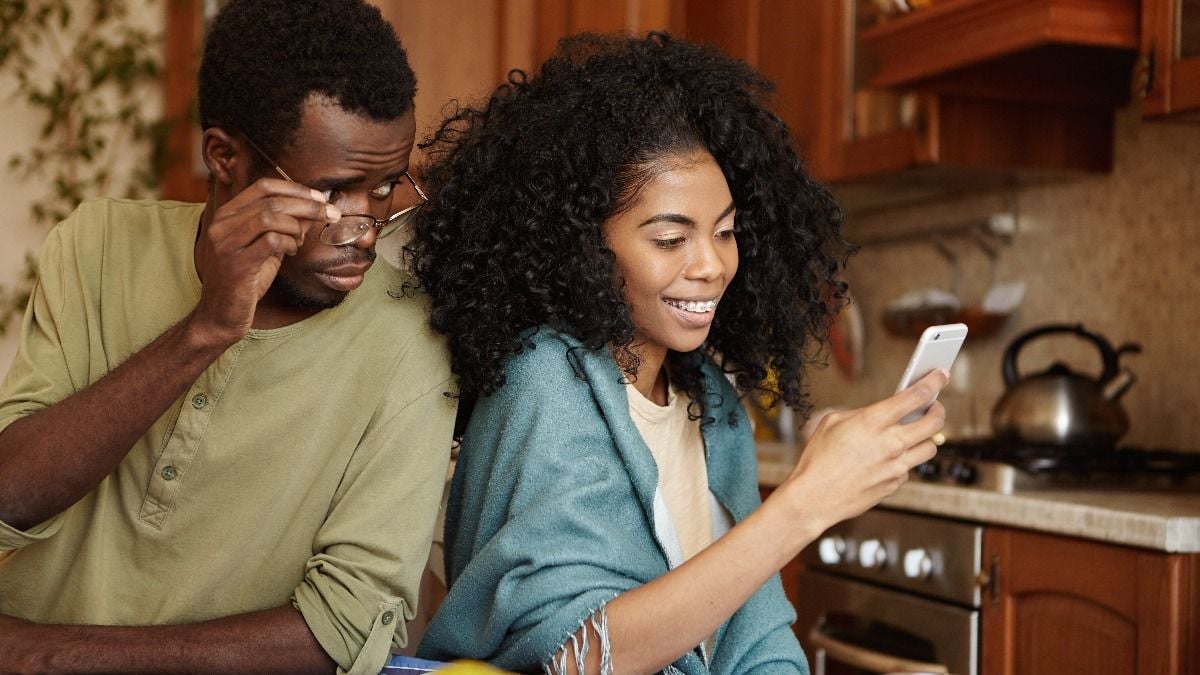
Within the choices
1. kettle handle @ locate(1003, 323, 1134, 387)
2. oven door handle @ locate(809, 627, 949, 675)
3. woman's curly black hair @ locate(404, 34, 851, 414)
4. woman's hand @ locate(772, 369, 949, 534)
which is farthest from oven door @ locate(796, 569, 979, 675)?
woman's curly black hair @ locate(404, 34, 851, 414)

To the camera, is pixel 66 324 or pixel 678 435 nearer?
pixel 66 324

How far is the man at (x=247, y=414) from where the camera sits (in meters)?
1.11

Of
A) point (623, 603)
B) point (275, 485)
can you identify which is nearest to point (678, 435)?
point (623, 603)

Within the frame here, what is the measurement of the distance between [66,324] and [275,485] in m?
0.26

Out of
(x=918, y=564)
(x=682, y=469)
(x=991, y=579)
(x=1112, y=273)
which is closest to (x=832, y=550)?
(x=918, y=564)

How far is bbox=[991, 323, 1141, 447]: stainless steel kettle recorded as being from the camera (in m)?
2.16

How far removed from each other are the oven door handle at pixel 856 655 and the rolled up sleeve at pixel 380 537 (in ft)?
3.09

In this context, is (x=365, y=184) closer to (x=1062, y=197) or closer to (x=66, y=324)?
(x=66, y=324)

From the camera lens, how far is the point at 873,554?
2254 mm

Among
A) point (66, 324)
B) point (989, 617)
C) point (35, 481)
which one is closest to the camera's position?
point (35, 481)

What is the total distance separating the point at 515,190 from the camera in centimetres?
132

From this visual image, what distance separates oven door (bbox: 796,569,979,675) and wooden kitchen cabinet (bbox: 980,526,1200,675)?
5 centimetres

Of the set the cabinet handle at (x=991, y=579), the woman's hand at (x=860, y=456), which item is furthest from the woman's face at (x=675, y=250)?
the cabinet handle at (x=991, y=579)

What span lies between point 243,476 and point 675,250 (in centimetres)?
47
